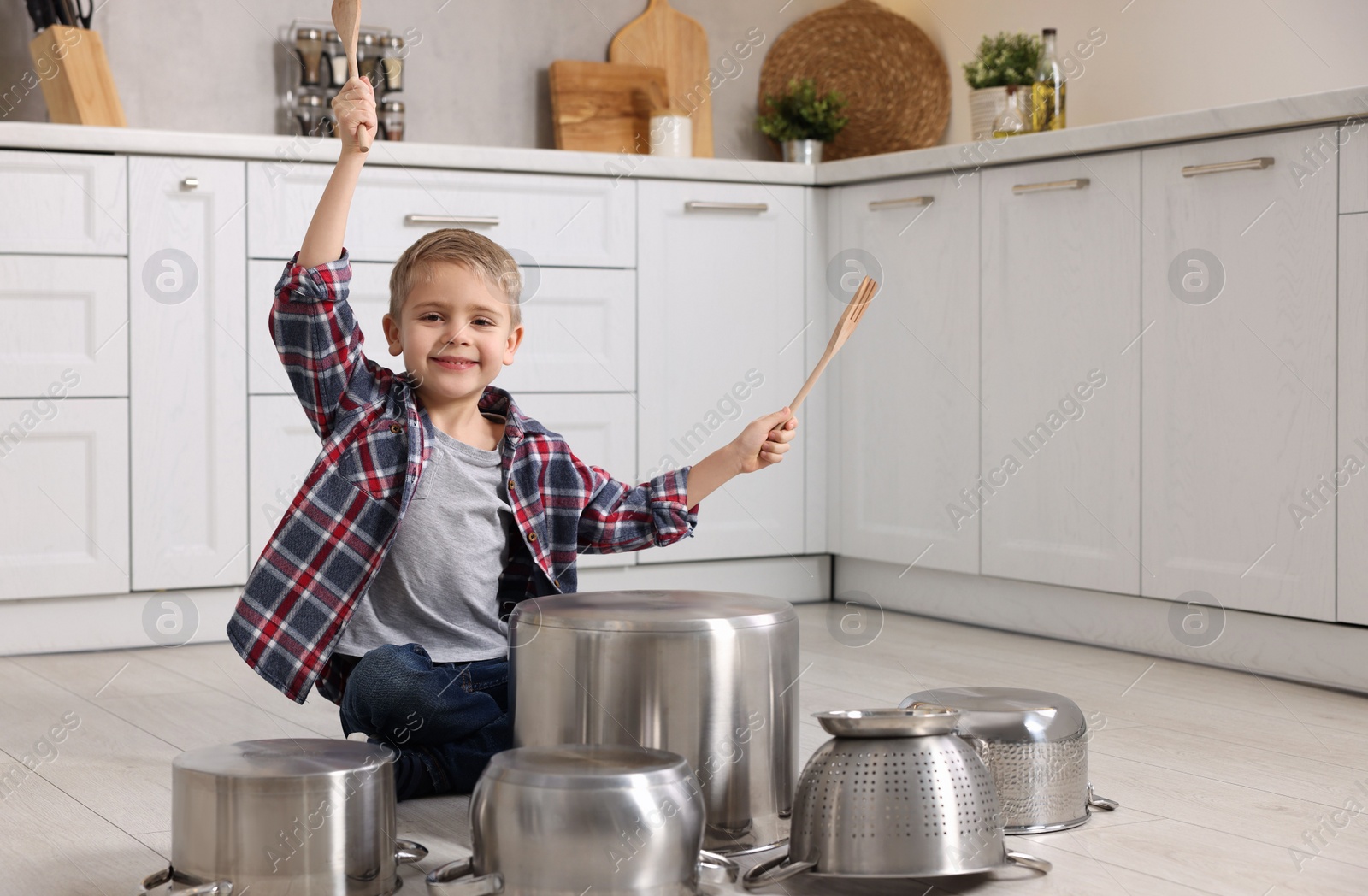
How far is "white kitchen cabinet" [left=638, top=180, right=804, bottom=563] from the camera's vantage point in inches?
107

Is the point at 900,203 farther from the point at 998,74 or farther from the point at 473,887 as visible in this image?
the point at 473,887

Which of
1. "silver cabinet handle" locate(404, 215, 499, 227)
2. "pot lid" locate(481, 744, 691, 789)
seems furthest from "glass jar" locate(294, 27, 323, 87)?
"pot lid" locate(481, 744, 691, 789)

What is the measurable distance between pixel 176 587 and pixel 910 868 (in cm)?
156

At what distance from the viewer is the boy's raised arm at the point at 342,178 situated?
1.37 m

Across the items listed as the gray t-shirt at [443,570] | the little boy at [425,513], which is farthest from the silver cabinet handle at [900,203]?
the gray t-shirt at [443,570]

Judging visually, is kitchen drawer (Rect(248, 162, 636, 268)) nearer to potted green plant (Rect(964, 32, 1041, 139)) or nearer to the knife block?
the knife block

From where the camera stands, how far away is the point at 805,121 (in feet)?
10.5

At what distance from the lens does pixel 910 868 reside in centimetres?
117

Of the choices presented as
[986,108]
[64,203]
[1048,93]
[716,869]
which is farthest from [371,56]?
[716,869]

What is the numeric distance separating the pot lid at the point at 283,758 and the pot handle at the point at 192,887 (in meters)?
0.08

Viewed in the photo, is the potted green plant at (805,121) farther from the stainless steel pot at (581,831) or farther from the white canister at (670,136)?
the stainless steel pot at (581,831)

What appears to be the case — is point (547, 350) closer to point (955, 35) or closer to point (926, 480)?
point (926, 480)

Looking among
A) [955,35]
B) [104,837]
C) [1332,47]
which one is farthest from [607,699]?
[955,35]

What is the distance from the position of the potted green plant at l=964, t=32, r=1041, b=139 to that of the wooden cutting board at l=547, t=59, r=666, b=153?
25.3 inches
